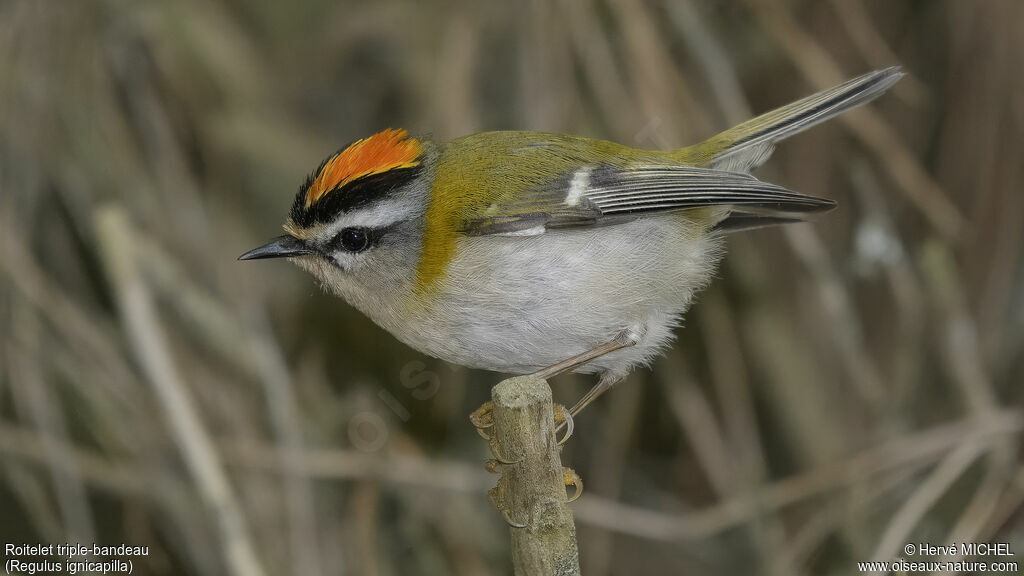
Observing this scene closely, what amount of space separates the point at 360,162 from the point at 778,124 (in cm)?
131

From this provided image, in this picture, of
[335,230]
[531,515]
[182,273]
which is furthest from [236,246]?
[531,515]

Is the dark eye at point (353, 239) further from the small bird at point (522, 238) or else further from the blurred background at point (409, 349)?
the blurred background at point (409, 349)

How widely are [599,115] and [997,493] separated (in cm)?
193

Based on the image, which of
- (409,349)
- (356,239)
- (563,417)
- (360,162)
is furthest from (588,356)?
(409,349)

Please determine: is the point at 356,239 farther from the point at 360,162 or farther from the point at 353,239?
the point at 360,162

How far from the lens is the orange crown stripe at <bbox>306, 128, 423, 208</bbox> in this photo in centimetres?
249

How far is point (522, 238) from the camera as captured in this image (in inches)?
103

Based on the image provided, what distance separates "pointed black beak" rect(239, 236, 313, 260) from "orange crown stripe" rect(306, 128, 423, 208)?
13cm

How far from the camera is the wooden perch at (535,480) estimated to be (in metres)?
2.14

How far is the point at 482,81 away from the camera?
13.8 feet

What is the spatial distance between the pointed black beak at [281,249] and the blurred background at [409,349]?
0.87 metres

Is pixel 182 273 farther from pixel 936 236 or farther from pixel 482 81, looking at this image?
pixel 936 236

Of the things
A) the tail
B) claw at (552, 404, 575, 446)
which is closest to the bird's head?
claw at (552, 404, 575, 446)

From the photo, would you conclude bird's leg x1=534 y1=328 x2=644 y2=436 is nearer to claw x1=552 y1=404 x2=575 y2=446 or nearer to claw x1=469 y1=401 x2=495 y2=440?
claw x1=552 y1=404 x2=575 y2=446
